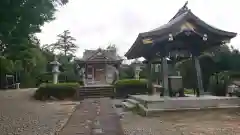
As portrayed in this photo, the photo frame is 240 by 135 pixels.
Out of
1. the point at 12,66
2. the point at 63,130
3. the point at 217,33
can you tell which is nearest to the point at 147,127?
the point at 63,130

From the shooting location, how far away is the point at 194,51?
11.2m

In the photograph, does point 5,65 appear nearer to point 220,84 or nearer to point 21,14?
point 21,14

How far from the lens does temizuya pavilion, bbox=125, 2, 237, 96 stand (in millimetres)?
10570

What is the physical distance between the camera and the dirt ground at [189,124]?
675 cm

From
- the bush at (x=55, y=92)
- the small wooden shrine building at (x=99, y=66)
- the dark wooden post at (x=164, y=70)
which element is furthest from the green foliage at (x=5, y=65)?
the dark wooden post at (x=164, y=70)

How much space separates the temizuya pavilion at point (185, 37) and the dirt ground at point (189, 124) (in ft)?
5.56

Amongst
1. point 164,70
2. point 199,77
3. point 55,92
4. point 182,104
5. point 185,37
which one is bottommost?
→ point 182,104

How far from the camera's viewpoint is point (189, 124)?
781 centimetres

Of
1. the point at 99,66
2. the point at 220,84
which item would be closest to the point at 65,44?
the point at 99,66

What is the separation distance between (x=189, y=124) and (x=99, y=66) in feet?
82.3

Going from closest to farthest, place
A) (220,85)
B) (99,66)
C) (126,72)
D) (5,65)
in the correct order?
(220,85) < (5,65) < (99,66) < (126,72)

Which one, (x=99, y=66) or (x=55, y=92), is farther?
(x=99, y=66)

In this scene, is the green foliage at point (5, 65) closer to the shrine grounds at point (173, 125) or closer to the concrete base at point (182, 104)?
the shrine grounds at point (173, 125)

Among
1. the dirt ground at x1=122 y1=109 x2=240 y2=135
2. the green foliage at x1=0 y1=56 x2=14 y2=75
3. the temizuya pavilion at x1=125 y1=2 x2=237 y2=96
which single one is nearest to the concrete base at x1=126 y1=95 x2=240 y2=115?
the dirt ground at x1=122 y1=109 x2=240 y2=135
